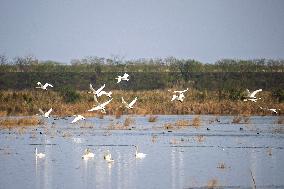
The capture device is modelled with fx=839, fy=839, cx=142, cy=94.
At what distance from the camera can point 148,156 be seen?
2666 cm

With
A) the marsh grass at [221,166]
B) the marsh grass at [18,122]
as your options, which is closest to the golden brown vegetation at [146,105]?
the marsh grass at [18,122]

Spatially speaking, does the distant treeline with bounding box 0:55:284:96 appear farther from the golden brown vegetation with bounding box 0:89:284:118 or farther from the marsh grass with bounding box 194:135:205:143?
the marsh grass with bounding box 194:135:205:143

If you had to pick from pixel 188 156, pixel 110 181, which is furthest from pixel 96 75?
pixel 110 181

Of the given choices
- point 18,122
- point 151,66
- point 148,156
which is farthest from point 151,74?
point 148,156

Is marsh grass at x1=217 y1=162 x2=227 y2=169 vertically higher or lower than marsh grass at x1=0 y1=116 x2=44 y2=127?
lower

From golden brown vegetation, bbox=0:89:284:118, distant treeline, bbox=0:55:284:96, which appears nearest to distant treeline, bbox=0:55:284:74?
distant treeline, bbox=0:55:284:96

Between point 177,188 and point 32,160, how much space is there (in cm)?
738

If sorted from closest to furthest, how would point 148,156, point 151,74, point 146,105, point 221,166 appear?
1. point 221,166
2. point 148,156
3. point 146,105
4. point 151,74

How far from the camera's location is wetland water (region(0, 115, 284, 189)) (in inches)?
833

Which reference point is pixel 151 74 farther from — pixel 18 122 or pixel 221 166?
pixel 221 166

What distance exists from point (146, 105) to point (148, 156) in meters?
22.0

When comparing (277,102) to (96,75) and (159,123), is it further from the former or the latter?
(96,75)

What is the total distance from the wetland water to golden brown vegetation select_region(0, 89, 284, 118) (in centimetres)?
Answer: 538

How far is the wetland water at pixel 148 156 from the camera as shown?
69.4ft
